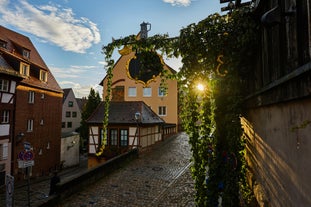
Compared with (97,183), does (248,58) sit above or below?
above

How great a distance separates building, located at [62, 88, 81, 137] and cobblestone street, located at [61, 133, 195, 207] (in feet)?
100

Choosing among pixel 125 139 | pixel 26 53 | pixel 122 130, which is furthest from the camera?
pixel 26 53

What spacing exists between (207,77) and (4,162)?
1740cm

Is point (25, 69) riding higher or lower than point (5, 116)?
higher

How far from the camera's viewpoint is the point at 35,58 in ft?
77.5

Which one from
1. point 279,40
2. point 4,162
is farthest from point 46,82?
point 279,40

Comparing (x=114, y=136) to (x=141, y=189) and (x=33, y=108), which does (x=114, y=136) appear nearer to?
(x=33, y=108)

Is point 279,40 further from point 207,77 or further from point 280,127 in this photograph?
point 207,77

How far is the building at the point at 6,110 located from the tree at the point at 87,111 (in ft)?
56.5

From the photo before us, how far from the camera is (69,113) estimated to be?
4012 cm

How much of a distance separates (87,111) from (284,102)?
113 feet

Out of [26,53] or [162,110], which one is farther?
[162,110]

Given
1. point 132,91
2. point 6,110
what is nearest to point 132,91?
point 132,91

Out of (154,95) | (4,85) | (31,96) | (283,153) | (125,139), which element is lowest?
(125,139)
